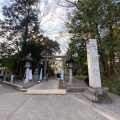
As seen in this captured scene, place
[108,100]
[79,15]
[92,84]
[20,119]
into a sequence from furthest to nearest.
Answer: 1. [79,15]
2. [92,84]
3. [108,100]
4. [20,119]

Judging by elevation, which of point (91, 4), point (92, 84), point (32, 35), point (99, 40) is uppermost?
point (32, 35)

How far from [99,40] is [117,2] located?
2628 mm

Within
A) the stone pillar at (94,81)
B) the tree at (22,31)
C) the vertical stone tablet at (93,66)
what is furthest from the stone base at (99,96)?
the tree at (22,31)

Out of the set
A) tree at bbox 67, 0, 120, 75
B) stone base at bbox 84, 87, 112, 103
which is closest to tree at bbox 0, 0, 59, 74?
tree at bbox 67, 0, 120, 75

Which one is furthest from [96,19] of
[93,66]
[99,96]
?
[99,96]

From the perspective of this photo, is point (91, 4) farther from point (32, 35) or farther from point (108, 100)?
point (32, 35)

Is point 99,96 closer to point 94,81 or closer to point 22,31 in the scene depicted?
point 94,81

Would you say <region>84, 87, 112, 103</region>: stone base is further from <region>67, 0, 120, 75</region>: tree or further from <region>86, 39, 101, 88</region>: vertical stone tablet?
<region>67, 0, 120, 75</region>: tree

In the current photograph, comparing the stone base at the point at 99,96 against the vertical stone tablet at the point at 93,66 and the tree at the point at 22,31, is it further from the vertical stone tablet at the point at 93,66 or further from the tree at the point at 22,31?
the tree at the point at 22,31

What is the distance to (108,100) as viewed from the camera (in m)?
5.73

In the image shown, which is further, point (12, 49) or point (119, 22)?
point (12, 49)

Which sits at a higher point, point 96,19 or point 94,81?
point 96,19

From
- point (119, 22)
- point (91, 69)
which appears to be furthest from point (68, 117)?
point (119, 22)

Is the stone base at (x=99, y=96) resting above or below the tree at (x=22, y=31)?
below
